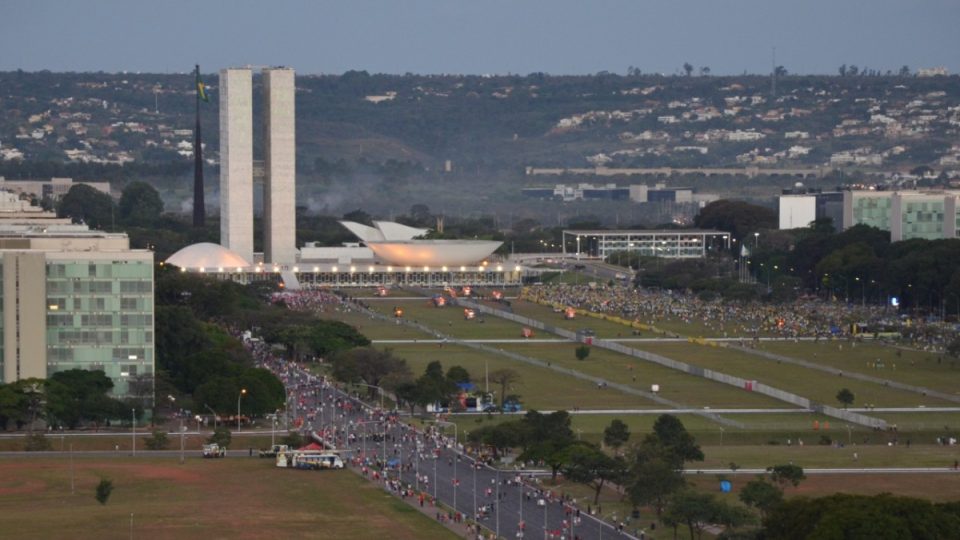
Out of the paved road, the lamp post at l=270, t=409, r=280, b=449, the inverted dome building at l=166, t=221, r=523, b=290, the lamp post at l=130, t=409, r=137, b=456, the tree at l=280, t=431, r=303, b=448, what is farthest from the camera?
the inverted dome building at l=166, t=221, r=523, b=290

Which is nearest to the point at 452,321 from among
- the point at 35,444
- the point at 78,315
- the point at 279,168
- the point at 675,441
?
the point at 279,168

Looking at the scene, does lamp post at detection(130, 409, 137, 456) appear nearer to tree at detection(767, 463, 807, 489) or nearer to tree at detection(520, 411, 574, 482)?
tree at detection(520, 411, 574, 482)

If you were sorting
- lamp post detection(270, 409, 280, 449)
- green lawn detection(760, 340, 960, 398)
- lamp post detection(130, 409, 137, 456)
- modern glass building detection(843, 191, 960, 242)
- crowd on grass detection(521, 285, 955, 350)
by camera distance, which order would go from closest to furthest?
lamp post detection(130, 409, 137, 456) < lamp post detection(270, 409, 280, 449) < green lawn detection(760, 340, 960, 398) < crowd on grass detection(521, 285, 955, 350) < modern glass building detection(843, 191, 960, 242)

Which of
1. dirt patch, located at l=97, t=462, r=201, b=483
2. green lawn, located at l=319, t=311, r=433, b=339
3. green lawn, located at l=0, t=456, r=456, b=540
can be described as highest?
green lawn, located at l=319, t=311, r=433, b=339

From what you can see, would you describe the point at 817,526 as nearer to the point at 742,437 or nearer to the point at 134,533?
the point at 134,533

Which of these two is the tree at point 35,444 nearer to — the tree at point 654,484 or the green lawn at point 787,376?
the tree at point 654,484

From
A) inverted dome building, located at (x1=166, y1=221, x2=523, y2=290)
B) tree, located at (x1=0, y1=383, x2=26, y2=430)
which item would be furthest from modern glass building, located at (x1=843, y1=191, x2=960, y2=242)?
tree, located at (x1=0, y1=383, x2=26, y2=430)
